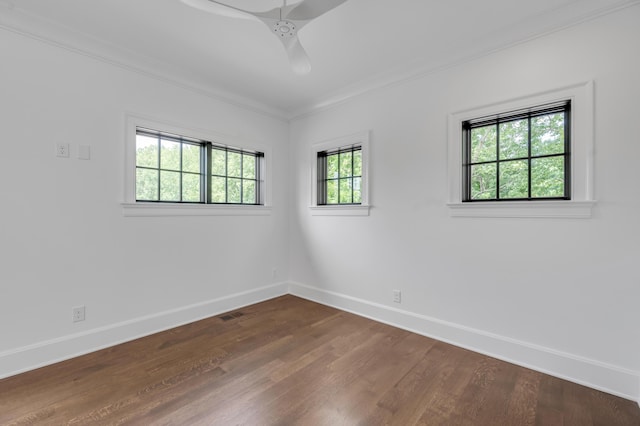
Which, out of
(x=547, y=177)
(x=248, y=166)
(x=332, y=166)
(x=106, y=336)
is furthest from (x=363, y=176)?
(x=106, y=336)

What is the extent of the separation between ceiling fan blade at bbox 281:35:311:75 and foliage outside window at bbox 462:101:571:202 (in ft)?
5.37

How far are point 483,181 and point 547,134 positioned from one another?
0.57 meters

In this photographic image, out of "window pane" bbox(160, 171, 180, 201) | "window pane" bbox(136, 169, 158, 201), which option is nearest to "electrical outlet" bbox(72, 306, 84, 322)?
"window pane" bbox(136, 169, 158, 201)

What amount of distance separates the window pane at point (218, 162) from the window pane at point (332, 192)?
1.36 m

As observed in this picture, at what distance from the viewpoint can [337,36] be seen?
97.0 inches

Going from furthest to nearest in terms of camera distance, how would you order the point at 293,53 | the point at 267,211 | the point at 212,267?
1. the point at 267,211
2. the point at 212,267
3. the point at 293,53

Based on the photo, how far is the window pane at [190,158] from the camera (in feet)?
10.7

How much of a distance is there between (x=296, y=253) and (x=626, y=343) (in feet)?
11.0

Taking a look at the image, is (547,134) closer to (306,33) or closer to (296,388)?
(306,33)

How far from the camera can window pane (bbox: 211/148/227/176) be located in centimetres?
351

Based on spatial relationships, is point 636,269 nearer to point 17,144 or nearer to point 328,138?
point 328,138

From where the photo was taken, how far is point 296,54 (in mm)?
1902

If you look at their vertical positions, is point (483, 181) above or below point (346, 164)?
below

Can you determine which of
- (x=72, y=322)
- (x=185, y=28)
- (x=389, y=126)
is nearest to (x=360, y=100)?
(x=389, y=126)
